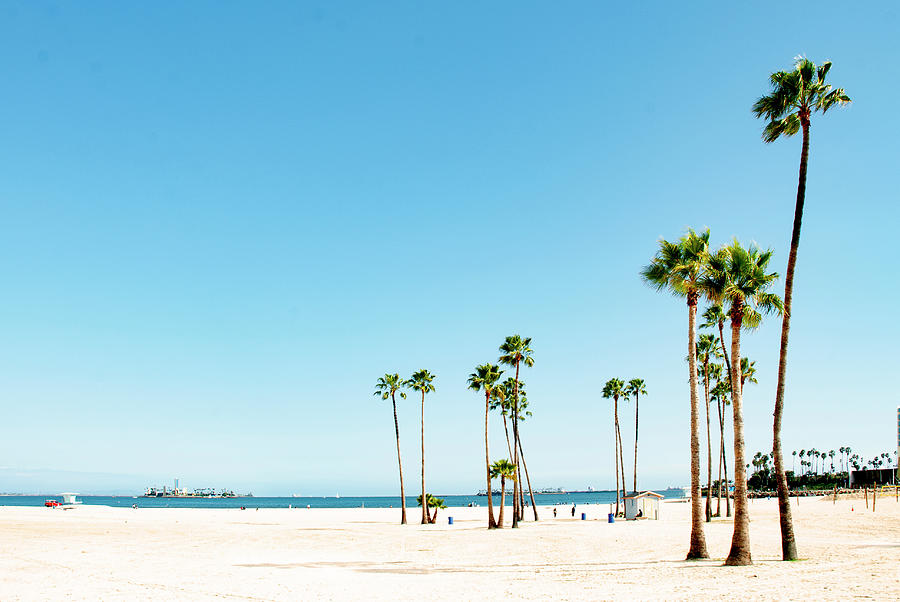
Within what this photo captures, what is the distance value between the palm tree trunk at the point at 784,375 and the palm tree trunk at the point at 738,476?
1061 mm

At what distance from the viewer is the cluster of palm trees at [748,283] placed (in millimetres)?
21547

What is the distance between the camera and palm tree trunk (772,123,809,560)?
21562 millimetres

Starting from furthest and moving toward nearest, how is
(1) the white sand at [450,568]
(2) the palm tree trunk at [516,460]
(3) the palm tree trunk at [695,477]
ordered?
(2) the palm tree trunk at [516,460] → (3) the palm tree trunk at [695,477] → (1) the white sand at [450,568]

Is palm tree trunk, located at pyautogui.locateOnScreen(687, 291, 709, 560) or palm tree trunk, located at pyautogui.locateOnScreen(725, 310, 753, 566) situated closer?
palm tree trunk, located at pyautogui.locateOnScreen(725, 310, 753, 566)

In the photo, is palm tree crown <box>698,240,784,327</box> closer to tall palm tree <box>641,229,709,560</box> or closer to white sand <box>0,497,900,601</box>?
tall palm tree <box>641,229,709,560</box>

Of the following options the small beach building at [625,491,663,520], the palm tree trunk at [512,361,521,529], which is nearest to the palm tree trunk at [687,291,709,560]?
the palm tree trunk at [512,361,521,529]

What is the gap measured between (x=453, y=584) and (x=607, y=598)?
16.3ft

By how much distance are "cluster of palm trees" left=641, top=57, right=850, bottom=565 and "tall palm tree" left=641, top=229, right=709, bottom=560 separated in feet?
0.11

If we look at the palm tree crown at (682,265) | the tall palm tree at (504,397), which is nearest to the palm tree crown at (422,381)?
the tall palm tree at (504,397)

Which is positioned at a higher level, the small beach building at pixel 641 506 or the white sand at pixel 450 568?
the white sand at pixel 450 568

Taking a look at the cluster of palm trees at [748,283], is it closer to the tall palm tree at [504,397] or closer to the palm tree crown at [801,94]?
the palm tree crown at [801,94]

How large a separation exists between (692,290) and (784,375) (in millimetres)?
4095

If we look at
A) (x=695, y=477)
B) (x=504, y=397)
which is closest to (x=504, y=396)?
(x=504, y=397)

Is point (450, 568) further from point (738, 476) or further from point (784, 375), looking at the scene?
point (784, 375)
